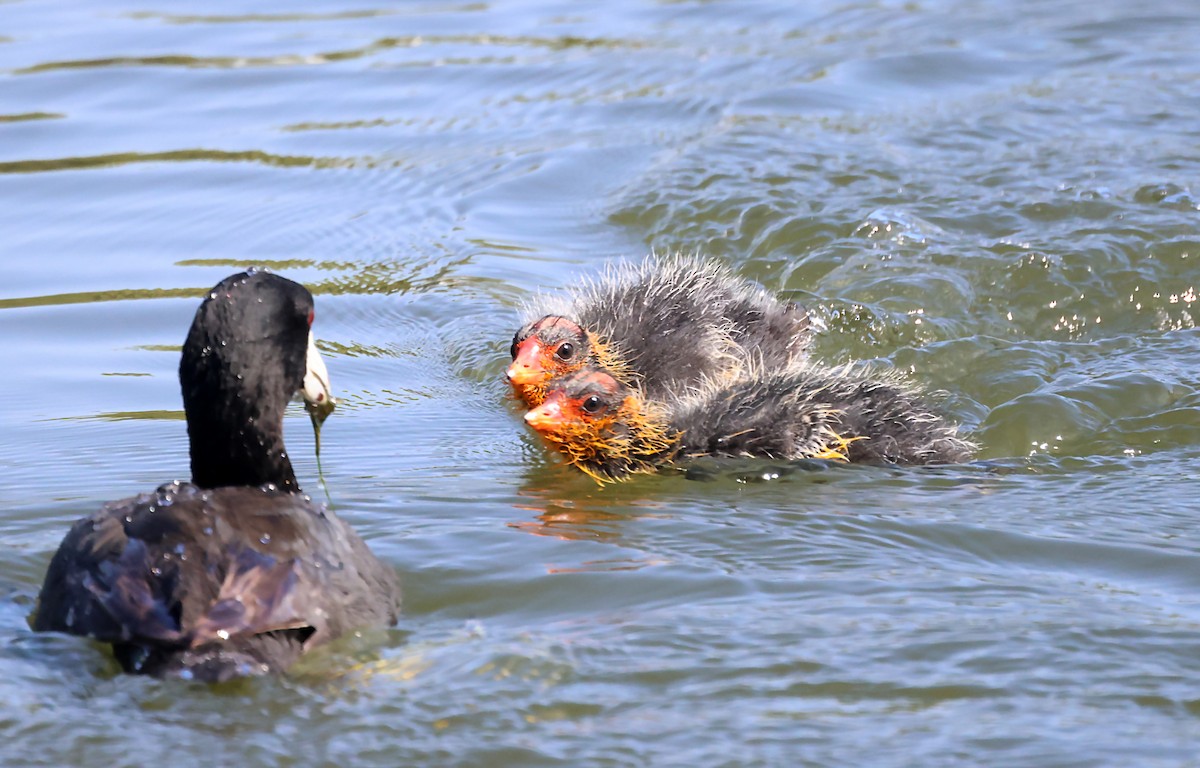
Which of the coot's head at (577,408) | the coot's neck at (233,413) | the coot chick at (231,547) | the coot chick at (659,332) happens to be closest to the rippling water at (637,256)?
the coot chick at (231,547)

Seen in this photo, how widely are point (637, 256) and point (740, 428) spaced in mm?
3047

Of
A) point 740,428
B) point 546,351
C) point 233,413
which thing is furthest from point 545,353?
point 233,413

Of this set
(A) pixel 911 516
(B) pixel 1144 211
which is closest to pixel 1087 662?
(A) pixel 911 516

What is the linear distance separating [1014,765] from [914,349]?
3.90 m

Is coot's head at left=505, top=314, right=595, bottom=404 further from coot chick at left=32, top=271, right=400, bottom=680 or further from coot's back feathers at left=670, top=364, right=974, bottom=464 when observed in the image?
coot chick at left=32, top=271, right=400, bottom=680

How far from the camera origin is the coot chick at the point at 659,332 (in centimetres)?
656

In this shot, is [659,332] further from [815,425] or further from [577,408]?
[815,425]

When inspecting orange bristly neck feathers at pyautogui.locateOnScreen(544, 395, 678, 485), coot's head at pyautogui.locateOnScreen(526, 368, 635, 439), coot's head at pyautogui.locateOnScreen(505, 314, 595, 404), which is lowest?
orange bristly neck feathers at pyautogui.locateOnScreen(544, 395, 678, 485)

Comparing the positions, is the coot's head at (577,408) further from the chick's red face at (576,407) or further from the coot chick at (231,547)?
the coot chick at (231,547)

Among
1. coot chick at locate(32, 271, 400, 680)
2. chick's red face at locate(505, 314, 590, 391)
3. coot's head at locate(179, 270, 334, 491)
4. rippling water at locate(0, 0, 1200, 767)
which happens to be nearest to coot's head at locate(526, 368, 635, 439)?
rippling water at locate(0, 0, 1200, 767)

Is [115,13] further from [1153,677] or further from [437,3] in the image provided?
[1153,677]

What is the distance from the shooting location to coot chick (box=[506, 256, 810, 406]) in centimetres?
656

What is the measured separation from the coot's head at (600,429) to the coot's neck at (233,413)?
147 centimetres

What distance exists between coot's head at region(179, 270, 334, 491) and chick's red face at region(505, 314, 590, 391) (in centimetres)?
182
